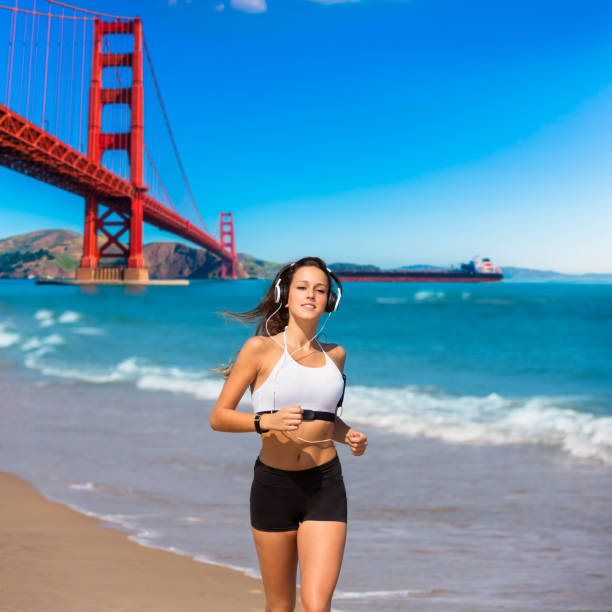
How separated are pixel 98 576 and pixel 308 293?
6.94ft

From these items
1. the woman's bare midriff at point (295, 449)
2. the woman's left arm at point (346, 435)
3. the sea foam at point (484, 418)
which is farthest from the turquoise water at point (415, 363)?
the woman's bare midriff at point (295, 449)

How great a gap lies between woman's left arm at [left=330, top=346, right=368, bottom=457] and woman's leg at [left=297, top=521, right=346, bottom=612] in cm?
24

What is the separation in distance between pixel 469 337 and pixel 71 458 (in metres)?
25.7

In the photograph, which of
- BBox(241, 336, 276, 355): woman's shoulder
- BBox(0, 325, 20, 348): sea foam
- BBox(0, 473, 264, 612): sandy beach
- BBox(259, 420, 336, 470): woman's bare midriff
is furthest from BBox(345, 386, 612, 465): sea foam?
BBox(0, 325, 20, 348): sea foam

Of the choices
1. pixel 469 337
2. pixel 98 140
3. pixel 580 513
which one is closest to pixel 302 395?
pixel 580 513

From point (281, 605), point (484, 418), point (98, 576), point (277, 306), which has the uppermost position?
point (277, 306)

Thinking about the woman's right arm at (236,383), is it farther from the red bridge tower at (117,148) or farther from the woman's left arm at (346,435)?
the red bridge tower at (117,148)

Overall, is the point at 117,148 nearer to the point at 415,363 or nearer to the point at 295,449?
the point at 415,363

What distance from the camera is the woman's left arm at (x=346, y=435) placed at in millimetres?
2045

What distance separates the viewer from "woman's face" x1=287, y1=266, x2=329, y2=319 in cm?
210

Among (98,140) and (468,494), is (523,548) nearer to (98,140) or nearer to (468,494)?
(468,494)

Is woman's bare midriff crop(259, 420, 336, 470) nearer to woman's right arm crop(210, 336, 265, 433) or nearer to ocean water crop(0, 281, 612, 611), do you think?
woman's right arm crop(210, 336, 265, 433)

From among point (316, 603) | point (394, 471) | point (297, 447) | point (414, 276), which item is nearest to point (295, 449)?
point (297, 447)

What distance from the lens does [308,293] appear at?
2.11 metres
